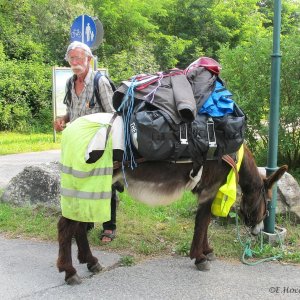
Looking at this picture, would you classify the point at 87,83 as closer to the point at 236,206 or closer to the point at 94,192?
the point at 94,192

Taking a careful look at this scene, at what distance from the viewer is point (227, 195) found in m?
3.94

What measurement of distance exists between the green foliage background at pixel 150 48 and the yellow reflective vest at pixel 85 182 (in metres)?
3.40

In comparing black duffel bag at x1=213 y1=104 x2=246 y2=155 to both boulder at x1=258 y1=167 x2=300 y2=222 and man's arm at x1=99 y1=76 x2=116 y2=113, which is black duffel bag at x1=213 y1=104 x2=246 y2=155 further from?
boulder at x1=258 y1=167 x2=300 y2=222

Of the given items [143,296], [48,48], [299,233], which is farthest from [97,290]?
[48,48]

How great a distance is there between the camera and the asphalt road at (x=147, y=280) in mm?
3578

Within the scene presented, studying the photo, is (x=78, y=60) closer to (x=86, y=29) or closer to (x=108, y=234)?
(x=108, y=234)

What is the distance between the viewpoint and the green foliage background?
21.0 ft

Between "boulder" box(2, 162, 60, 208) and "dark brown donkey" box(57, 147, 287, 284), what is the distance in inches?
70.7

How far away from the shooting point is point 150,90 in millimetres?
3615

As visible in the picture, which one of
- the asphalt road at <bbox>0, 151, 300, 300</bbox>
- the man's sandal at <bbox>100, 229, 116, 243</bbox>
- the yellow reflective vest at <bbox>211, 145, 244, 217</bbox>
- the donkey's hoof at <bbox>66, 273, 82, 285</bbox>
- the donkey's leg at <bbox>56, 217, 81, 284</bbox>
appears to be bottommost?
the asphalt road at <bbox>0, 151, 300, 300</bbox>

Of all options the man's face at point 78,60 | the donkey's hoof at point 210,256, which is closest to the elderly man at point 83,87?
the man's face at point 78,60

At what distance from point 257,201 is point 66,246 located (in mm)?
1821

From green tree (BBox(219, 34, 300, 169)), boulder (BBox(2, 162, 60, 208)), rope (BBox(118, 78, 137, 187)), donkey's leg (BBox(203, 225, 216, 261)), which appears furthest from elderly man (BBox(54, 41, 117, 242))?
green tree (BBox(219, 34, 300, 169))

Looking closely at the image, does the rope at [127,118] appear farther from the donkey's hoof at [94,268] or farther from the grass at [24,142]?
the grass at [24,142]
